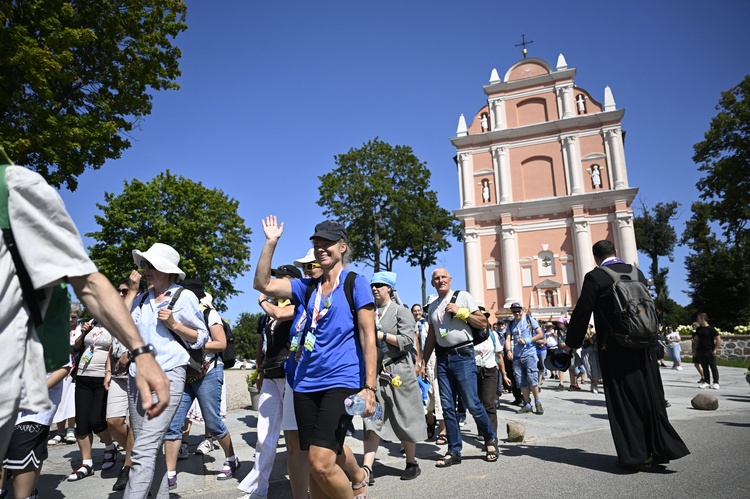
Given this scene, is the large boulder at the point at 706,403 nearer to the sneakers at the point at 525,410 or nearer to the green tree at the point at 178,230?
the sneakers at the point at 525,410

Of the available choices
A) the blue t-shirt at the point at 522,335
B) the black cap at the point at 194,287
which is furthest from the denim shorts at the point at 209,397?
the blue t-shirt at the point at 522,335

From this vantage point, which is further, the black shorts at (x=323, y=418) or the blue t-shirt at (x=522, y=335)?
the blue t-shirt at (x=522, y=335)

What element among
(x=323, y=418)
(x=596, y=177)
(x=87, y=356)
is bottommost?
(x=323, y=418)

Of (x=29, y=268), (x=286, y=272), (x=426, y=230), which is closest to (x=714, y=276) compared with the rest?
(x=426, y=230)

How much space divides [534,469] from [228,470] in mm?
3400

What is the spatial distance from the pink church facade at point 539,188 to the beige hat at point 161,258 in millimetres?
39023

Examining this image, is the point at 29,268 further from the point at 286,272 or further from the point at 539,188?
the point at 539,188

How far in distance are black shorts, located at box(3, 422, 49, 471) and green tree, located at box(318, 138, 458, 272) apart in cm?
3579

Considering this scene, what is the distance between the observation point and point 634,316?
5082 mm

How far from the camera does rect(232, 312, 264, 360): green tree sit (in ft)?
255

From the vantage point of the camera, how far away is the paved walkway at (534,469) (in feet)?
15.0

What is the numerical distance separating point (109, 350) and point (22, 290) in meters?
4.74

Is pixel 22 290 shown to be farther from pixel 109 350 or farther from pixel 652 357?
pixel 652 357

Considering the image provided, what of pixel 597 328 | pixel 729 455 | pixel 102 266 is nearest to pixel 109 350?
pixel 597 328
